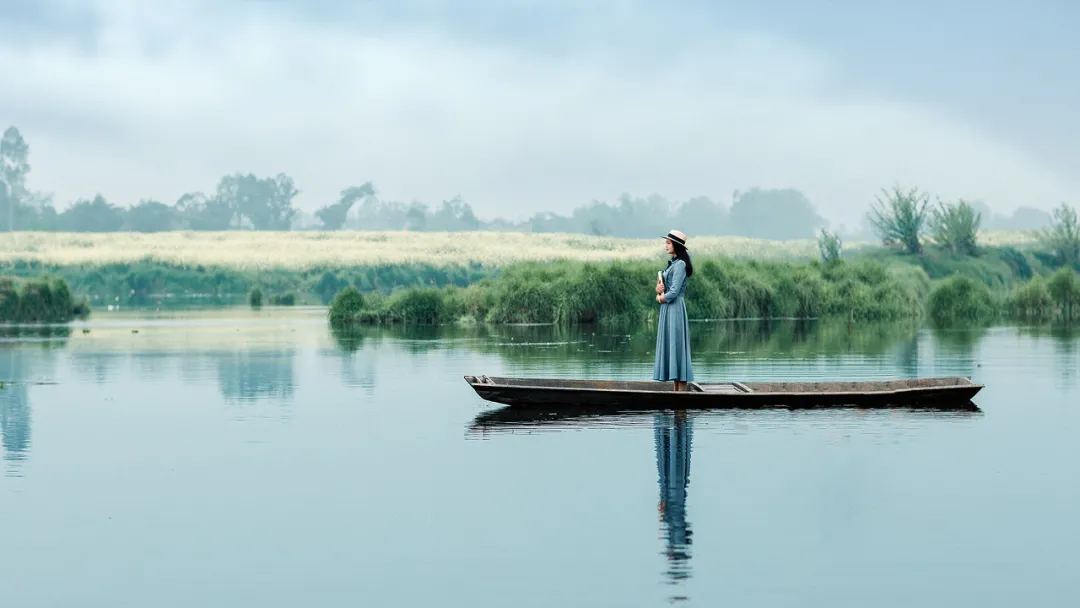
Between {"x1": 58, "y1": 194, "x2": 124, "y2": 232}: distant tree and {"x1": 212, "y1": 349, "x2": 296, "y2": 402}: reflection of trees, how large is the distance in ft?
327

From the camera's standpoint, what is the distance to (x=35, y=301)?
45094 mm

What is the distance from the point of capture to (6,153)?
117 metres

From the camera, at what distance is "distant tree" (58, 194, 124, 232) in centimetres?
12394

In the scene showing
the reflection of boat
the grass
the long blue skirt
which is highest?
the grass

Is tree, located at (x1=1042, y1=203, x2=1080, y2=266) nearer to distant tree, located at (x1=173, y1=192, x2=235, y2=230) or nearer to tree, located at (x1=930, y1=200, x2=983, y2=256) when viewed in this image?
tree, located at (x1=930, y1=200, x2=983, y2=256)

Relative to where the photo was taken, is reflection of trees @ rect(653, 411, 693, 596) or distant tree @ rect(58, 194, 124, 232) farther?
distant tree @ rect(58, 194, 124, 232)

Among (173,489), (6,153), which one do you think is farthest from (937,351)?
(6,153)

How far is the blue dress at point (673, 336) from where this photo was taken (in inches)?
682

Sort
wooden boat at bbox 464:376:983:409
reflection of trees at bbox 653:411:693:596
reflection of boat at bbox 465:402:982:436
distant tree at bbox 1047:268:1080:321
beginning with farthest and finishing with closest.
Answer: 1. distant tree at bbox 1047:268:1080:321
2. wooden boat at bbox 464:376:983:409
3. reflection of boat at bbox 465:402:982:436
4. reflection of trees at bbox 653:411:693:596

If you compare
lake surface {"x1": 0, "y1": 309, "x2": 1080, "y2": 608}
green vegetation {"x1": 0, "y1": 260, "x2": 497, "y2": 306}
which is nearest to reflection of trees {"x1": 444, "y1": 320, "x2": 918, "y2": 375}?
lake surface {"x1": 0, "y1": 309, "x2": 1080, "y2": 608}

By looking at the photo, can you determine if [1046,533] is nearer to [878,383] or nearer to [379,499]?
[379,499]

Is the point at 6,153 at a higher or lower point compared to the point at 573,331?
higher

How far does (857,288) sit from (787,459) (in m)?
33.8

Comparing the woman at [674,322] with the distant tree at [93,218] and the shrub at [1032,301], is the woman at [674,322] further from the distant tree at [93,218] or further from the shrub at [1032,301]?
the distant tree at [93,218]
